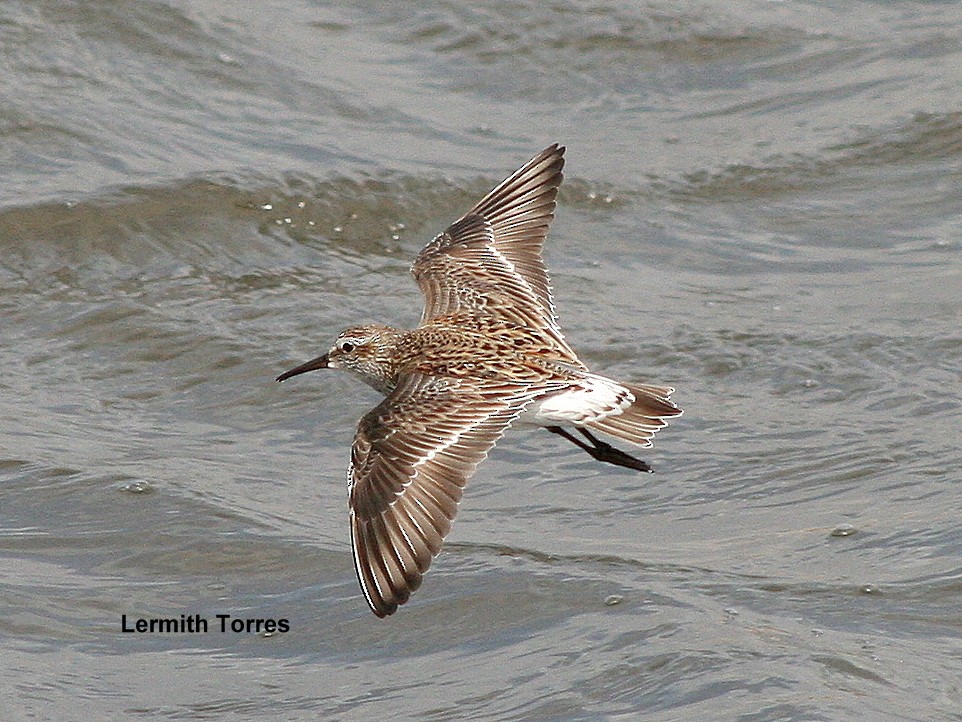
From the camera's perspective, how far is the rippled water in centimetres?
517

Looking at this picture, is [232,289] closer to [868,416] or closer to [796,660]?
[868,416]

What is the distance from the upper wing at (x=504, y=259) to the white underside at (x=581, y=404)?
2.11 feet

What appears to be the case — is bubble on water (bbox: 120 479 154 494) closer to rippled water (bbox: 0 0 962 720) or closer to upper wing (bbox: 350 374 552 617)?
rippled water (bbox: 0 0 962 720)

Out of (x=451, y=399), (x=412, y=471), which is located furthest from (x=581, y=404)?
(x=412, y=471)

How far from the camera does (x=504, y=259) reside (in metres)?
6.44

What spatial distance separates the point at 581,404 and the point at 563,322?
2.45m

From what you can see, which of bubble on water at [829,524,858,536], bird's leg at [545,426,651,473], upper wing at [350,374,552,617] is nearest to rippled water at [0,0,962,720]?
bubble on water at [829,524,858,536]

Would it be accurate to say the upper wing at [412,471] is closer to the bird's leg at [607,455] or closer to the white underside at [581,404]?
the white underside at [581,404]

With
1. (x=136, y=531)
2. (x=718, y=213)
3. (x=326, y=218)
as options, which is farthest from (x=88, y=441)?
(x=718, y=213)

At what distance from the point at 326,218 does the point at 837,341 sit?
8.73ft

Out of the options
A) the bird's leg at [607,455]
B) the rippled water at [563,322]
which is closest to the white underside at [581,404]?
the bird's leg at [607,455]

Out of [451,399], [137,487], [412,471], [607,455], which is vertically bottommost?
[137,487]

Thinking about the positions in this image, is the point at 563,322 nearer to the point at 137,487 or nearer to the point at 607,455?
the point at 607,455

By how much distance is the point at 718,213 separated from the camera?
8672 millimetres
